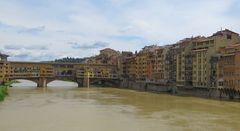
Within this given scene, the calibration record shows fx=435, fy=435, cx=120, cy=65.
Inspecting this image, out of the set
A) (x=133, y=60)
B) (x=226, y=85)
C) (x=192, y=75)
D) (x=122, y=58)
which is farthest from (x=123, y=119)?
(x=122, y=58)

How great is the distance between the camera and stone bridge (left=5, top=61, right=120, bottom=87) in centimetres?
8431

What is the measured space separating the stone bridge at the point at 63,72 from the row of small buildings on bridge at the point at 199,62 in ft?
39.3

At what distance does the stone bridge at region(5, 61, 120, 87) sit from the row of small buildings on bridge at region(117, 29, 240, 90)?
39.3 feet

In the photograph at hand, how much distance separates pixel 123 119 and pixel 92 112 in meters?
5.60

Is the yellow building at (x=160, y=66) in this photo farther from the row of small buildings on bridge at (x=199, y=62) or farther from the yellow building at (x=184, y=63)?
the yellow building at (x=184, y=63)

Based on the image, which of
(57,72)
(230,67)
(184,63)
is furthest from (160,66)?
(57,72)

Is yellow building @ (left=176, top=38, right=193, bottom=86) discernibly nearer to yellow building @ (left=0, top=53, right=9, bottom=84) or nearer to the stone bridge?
the stone bridge

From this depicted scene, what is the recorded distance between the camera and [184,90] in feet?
205

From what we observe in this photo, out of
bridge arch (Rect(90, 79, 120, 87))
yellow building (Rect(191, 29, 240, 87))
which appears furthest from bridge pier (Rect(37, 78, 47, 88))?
yellow building (Rect(191, 29, 240, 87))

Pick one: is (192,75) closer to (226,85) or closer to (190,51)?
(190,51)

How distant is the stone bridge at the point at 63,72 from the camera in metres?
84.3

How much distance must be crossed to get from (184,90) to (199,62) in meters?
5.16

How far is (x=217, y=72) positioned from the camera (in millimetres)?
55125

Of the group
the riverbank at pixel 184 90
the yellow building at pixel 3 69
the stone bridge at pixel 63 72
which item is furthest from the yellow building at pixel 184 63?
the yellow building at pixel 3 69
